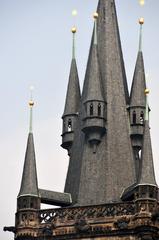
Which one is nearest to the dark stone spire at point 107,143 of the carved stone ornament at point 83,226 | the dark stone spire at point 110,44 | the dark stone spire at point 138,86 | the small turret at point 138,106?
the dark stone spire at point 110,44

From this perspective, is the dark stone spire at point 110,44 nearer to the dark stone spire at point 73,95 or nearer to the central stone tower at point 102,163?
the central stone tower at point 102,163

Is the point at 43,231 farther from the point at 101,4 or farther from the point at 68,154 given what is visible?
the point at 101,4

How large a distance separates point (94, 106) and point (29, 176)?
11.8 feet

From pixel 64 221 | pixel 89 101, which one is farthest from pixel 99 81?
pixel 64 221

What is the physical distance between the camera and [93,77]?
237ft

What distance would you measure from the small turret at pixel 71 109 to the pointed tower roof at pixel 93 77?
2.70ft

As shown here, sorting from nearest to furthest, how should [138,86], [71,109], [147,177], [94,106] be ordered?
[147,177] → [94,106] → [138,86] → [71,109]

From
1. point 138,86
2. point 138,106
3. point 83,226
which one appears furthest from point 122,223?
point 138,86

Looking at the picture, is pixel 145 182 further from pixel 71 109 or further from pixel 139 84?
pixel 71 109

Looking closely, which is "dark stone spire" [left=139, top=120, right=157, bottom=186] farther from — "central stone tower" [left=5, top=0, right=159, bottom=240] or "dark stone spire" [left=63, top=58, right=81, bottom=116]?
"dark stone spire" [left=63, top=58, right=81, bottom=116]

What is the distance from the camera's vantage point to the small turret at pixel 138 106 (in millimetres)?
71562

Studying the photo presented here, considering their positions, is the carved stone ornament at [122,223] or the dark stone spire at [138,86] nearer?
the carved stone ornament at [122,223]

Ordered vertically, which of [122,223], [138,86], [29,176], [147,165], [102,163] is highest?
[138,86]

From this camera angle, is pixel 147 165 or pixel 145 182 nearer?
pixel 145 182
